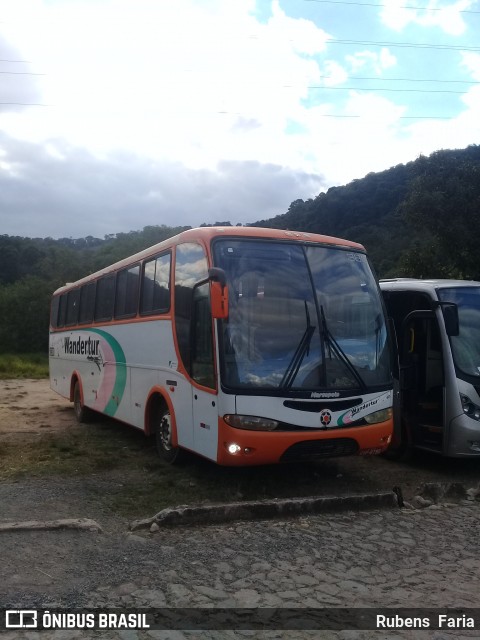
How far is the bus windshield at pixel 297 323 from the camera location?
23.6 feet

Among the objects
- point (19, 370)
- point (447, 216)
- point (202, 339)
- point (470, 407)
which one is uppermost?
point (447, 216)

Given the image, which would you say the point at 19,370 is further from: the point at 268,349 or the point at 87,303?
the point at 268,349

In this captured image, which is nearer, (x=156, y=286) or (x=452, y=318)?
(x=452, y=318)

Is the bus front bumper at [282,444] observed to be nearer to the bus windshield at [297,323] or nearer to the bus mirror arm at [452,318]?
the bus windshield at [297,323]

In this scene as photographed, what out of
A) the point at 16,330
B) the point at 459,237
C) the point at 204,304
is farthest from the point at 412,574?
the point at 16,330

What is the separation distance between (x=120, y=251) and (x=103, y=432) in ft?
128

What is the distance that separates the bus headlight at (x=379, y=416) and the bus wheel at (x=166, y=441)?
2.50 m

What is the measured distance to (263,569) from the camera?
17.2 feet

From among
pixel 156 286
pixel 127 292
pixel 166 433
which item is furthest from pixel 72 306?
pixel 166 433

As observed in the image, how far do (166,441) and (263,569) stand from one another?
4.02 metres

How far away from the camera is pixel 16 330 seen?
155 feet

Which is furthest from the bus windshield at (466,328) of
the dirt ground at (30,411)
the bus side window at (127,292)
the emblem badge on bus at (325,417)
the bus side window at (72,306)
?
the bus side window at (72,306)

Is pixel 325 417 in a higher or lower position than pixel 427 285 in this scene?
lower

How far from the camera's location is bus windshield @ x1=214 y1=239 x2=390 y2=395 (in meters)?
7.19
